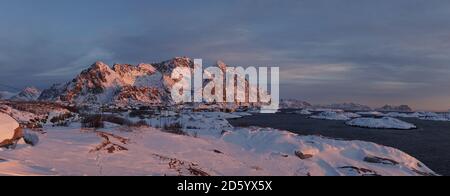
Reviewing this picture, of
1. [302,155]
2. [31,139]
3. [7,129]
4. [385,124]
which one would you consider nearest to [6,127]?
[7,129]

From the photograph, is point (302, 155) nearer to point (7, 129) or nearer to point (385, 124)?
point (7, 129)

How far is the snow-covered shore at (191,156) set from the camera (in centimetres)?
1078

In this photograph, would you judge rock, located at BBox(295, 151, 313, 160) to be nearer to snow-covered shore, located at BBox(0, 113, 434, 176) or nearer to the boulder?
snow-covered shore, located at BBox(0, 113, 434, 176)

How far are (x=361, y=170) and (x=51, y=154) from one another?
11763 mm

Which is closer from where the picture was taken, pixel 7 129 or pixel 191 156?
pixel 7 129

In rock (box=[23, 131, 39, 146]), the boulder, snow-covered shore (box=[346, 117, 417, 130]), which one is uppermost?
the boulder

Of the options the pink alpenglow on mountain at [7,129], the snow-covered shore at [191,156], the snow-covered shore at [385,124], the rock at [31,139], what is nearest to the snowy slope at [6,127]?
the pink alpenglow on mountain at [7,129]

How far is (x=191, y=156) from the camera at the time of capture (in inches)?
600

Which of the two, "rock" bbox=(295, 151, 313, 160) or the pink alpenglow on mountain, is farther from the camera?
"rock" bbox=(295, 151, 313, 160)

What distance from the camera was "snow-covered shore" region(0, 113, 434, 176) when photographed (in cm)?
1078

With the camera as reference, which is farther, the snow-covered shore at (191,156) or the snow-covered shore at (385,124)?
the snow-covered shore at (385,124)

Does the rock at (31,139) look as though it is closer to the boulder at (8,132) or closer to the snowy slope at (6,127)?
the boulder at (8,132)

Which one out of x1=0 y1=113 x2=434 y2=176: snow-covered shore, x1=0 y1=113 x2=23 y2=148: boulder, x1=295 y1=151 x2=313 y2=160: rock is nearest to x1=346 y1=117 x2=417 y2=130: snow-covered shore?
x1=0 y1=113 x2=434 y2=176: snow-covered shore
